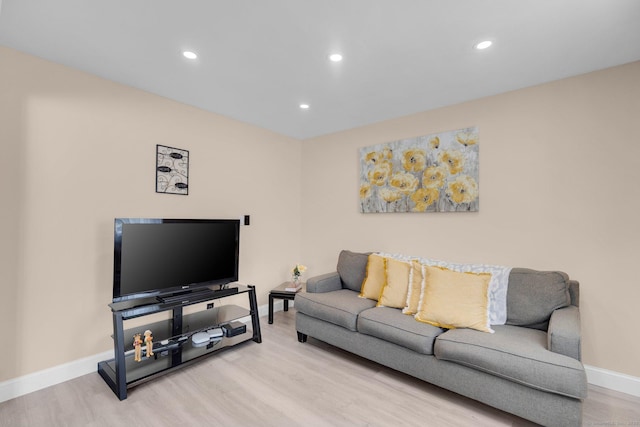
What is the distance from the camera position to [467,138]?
287cm

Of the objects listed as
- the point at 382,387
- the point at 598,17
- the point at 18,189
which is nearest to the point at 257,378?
the point at 382,387

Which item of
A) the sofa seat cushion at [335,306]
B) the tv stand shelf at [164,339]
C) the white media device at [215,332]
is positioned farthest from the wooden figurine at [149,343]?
the sofa seat cushion at [335,306]

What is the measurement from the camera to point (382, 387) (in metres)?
2.23

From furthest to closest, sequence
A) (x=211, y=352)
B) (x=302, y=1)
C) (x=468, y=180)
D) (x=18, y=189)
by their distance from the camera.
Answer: (x=468, y=180) → (x=211, y=352) → (x=18, y=189) → (x=302, y=1)

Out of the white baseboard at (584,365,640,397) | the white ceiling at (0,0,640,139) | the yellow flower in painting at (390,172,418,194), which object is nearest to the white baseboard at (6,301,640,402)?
the white baseboard at (584,365,640,397)

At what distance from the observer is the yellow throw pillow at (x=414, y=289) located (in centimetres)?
251

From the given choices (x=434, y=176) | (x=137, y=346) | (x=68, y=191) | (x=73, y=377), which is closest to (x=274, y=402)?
(x=137, y=346)

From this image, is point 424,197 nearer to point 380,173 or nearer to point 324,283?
point 380,173

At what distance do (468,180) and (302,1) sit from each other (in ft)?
7.24

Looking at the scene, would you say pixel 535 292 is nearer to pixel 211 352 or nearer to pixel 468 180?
pixel 468 180

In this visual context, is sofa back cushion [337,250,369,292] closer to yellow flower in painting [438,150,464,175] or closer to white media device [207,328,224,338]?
yellow flower in painting [438,150,464,175]

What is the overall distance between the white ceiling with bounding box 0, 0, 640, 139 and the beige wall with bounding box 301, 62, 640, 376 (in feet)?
0.69

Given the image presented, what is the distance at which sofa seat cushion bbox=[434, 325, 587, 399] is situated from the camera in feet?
5.33

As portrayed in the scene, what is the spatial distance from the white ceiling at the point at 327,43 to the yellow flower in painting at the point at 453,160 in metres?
0.54
